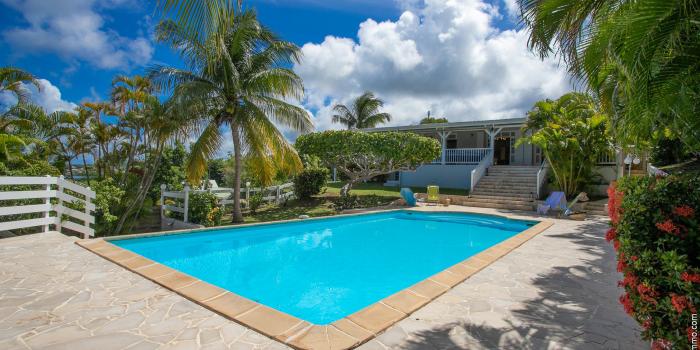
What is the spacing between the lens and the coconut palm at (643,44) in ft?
8.32

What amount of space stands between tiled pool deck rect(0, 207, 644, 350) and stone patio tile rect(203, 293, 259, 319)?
1.2 inches

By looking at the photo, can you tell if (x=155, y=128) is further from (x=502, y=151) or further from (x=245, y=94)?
(x=502, y=151)

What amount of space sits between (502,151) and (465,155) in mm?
4403

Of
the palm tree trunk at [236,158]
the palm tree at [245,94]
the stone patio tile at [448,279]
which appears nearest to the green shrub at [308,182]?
the palm tree at [245,94]

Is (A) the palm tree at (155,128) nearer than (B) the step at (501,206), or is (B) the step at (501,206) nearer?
(A) the palm tree at (155,128)

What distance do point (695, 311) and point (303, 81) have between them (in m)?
11.6

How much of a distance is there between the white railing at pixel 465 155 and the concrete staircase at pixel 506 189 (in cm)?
142

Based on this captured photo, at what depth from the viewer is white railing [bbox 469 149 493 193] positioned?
1773 centimetres

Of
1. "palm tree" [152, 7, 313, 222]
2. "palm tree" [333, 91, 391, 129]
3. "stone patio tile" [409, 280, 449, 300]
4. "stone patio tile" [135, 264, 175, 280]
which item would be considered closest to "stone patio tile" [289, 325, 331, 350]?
"stone patio tile" [409, 280, 449, 300]

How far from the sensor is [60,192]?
24.4 ft

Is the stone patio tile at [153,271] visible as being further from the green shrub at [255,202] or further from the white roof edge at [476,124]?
the white roof edge at [476,124]

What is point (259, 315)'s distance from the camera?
3355mm

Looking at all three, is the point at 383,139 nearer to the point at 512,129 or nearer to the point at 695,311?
the point at 512,129

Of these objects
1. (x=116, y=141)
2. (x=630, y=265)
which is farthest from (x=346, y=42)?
(x=630, y=265)
